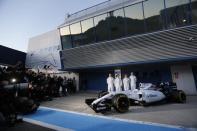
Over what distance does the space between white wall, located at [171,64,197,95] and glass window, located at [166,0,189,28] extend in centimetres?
362

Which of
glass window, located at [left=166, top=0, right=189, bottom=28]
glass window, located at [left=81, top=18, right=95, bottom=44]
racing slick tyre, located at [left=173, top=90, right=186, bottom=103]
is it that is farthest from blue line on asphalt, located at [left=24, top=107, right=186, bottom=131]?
glass window, located at [left=81, top=18, right=95, bottom=44]

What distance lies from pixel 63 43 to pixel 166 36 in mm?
12232

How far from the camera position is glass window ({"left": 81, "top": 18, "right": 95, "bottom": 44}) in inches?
918

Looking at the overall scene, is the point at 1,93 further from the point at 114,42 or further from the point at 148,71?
the point at 148,71

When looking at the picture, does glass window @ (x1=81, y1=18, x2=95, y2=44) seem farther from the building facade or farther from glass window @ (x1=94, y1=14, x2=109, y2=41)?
glass window @ (x1=94, y1=14, x2=109, y2=41)

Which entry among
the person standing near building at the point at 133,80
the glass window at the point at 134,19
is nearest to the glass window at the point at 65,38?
the glass window at the point at 134,19

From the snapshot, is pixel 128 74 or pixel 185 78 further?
pixel 128 74

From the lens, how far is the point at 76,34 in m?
25.0

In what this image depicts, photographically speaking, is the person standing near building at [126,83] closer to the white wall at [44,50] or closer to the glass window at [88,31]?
the glass window at [88,31]

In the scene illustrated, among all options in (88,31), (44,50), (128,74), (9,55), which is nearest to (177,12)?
(128,74)

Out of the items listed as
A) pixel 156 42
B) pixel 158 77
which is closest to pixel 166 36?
pixel 156 42

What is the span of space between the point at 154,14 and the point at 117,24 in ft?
12.4

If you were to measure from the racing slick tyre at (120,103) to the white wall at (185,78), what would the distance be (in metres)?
9.12

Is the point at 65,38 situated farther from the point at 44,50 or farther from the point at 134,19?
the point at 134,19
